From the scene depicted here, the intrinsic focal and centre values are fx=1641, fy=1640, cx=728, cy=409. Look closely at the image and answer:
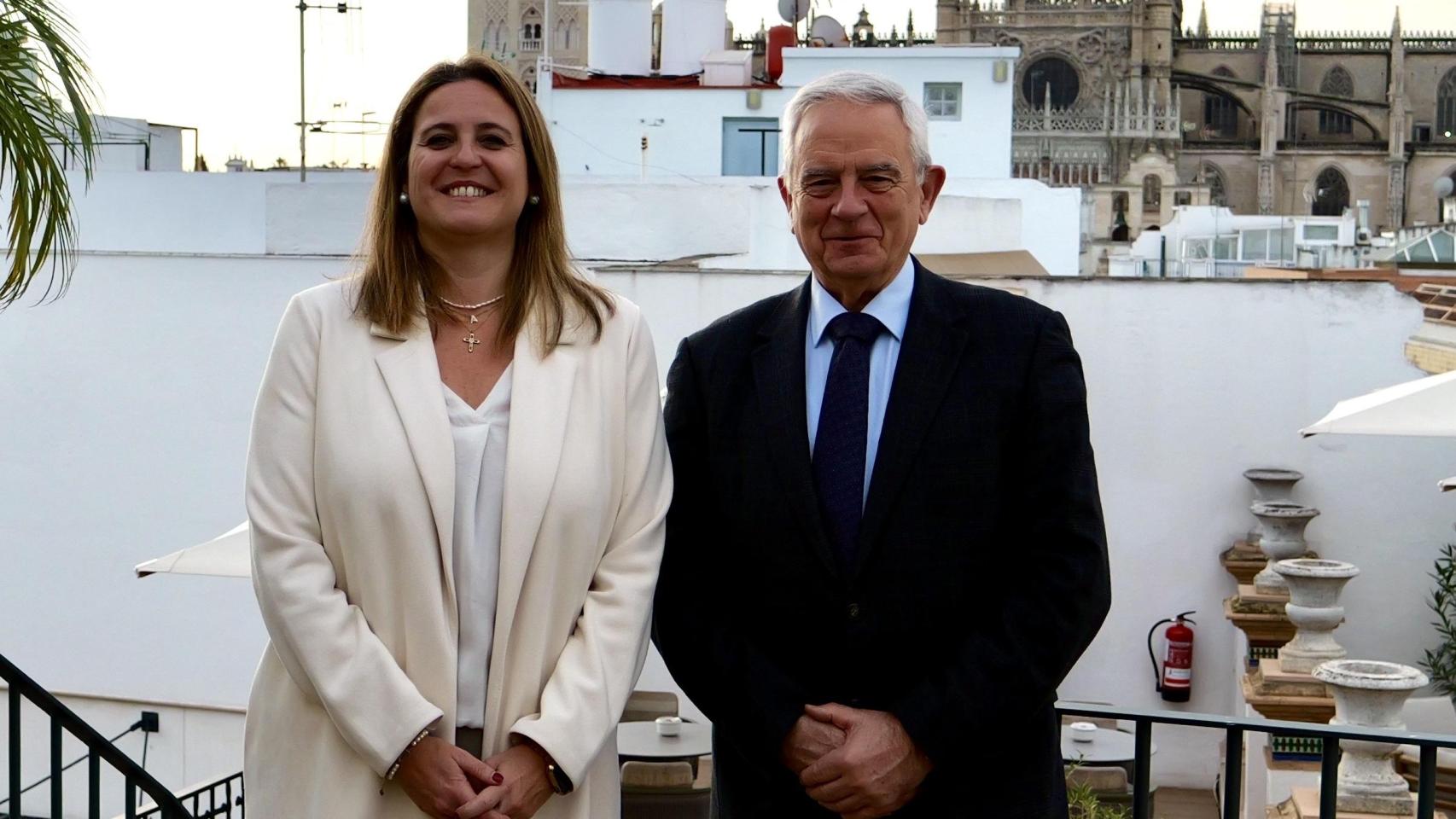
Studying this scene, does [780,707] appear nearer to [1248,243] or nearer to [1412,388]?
[1412,388]

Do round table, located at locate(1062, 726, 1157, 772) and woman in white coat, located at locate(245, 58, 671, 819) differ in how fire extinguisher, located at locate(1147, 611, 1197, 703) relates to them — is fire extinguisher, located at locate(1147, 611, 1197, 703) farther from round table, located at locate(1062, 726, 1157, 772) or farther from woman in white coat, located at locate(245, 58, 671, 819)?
woman in white coat, located at locate(245, 58, 671, 819)

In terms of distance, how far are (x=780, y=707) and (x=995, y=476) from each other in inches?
18.9

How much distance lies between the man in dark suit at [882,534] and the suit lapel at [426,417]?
38cm

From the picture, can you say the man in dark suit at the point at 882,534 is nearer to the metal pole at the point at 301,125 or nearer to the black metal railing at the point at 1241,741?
the black metal railing at the point at 1241,741

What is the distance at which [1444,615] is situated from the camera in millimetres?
11219

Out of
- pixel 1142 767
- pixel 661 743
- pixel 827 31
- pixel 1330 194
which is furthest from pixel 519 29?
pixel 1142 767

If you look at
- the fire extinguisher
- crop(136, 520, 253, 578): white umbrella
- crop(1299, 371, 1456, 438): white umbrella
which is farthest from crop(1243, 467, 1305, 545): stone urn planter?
crop(136, 520, 253, 578): white umbrella

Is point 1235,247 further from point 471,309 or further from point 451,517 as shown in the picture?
point 451,517

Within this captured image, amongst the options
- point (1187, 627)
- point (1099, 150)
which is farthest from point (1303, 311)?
point (1099, 150)

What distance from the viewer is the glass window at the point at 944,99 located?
22.1 m

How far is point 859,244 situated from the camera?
256 cm

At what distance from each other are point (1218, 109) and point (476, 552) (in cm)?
8176

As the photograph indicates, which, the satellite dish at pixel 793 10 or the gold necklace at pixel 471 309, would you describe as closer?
the gold necklace at pixel 471 309

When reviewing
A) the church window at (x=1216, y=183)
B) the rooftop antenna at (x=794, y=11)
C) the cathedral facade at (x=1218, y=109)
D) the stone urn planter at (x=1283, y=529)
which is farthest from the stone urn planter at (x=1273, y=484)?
the church window at (x=1216, y=183)
